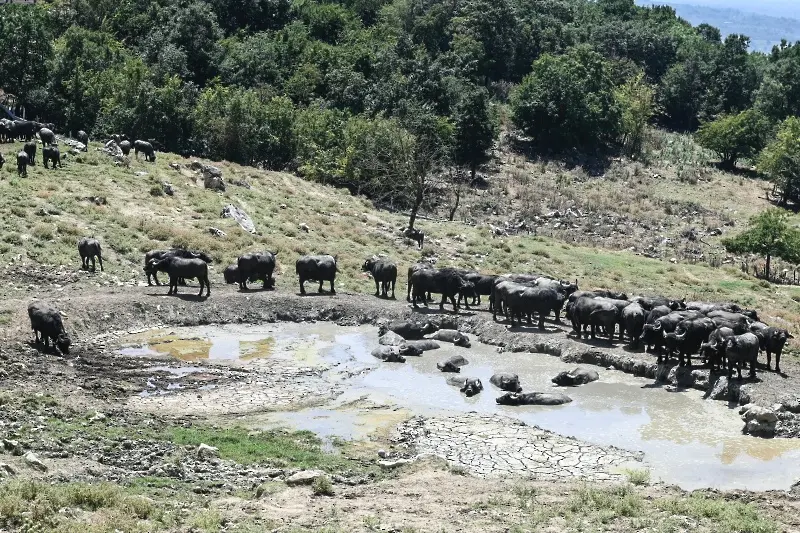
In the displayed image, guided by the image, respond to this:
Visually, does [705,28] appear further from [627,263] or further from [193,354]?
[193,354]

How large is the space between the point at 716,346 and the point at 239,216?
23850 mm

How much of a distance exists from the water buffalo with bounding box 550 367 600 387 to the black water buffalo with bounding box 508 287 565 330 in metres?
5.25

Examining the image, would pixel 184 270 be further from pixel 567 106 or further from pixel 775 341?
pixel 567 106

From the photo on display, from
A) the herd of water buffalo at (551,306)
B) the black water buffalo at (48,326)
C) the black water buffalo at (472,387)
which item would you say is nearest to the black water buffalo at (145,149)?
the herd of water buffalo at (551,306)

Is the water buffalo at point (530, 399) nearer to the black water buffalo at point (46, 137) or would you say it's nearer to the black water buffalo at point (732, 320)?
the black water buffalo at point (732, 320)

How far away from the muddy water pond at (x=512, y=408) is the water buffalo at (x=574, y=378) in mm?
228

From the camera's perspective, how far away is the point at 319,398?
26406mm

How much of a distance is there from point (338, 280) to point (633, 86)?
64.5 metres

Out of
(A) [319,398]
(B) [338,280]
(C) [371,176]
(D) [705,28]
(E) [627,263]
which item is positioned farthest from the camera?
(D) [705,28]

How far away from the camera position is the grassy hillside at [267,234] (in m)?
39.1

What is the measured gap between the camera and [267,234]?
4506cm

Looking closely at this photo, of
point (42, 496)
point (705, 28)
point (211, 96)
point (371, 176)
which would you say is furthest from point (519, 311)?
point (705, 28)

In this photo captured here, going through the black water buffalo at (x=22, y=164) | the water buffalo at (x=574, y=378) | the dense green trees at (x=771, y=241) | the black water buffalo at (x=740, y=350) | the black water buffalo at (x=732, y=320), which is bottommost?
the water buffalo at (x=574, y=378)

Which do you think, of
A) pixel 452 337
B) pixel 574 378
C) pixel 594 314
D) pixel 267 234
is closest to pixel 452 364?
pixel 452 337
